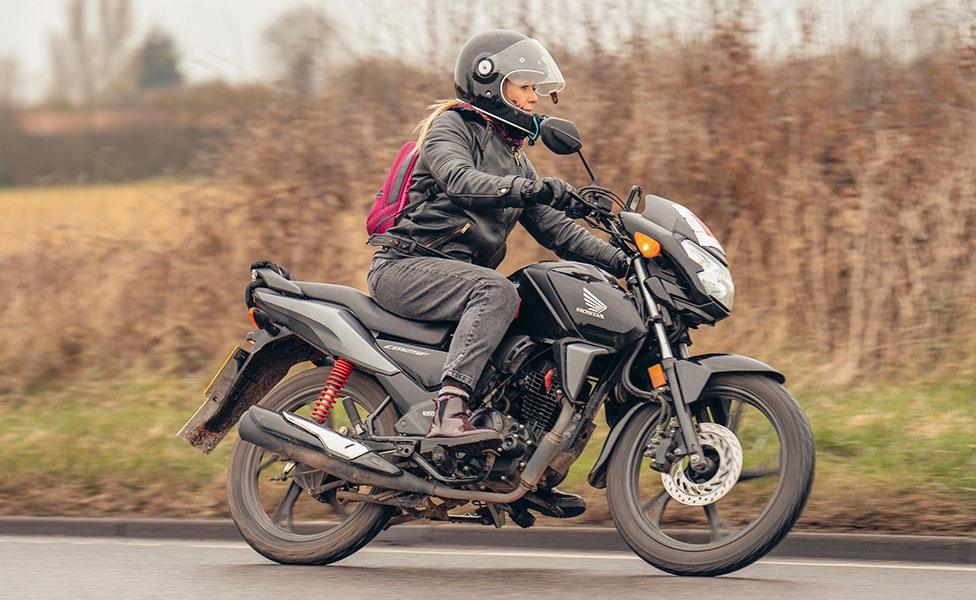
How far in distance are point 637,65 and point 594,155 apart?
77 cm

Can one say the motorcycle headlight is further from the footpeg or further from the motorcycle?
the footpeg

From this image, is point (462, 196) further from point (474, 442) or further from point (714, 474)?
point (714, 474)

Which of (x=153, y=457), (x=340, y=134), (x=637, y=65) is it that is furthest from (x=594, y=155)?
(x=153, y=457)

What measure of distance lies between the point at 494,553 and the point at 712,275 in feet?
6.16

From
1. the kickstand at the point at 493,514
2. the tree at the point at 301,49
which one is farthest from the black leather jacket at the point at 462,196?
the tree at the point at 301,49

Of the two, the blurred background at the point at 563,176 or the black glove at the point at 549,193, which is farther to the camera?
the blurred background at the point at 563,176

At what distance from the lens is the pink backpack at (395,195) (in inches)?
255

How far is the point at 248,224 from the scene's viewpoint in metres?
12.3

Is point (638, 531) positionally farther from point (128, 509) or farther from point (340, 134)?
point (340, 134)

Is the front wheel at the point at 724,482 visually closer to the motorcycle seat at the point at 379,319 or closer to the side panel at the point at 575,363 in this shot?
the side panel at the point at 575,363

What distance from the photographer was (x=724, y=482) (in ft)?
19.1

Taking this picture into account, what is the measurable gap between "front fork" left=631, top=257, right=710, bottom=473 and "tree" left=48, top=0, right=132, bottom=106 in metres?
9.83

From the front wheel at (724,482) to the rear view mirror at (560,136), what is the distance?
1064 millimetres

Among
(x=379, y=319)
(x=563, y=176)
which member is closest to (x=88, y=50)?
(x=563, y=176)
